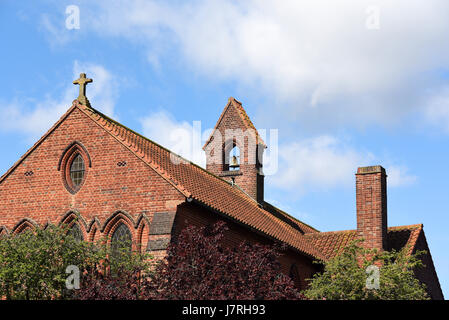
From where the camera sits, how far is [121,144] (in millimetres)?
25672

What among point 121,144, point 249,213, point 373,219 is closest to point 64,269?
point 121,144

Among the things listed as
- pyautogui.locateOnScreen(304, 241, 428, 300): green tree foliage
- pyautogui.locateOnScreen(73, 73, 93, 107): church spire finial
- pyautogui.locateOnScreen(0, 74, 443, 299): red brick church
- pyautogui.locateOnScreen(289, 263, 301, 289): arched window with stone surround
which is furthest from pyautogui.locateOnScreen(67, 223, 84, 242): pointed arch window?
pyautogui.locateOnScreen(289, 263, 301, 289): arched window with stone surround

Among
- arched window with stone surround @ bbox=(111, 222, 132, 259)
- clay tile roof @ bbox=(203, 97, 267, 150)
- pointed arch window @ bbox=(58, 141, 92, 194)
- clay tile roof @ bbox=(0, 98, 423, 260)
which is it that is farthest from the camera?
clay tile roof @ bbox=(203, 97, 267, 150)

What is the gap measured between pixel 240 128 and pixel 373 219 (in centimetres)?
897

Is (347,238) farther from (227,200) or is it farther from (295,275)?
(227,200)

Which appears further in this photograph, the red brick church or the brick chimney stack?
the brick chimney stack

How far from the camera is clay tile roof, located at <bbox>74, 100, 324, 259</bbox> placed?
83.6ft

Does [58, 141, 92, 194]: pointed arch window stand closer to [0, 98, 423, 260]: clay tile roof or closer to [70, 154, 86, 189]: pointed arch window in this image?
[70, 154, 86, 189]: pointed arch window

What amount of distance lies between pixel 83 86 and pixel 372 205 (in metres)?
14.8

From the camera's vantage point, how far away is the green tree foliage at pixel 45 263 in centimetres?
2148

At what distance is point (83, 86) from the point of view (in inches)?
1090

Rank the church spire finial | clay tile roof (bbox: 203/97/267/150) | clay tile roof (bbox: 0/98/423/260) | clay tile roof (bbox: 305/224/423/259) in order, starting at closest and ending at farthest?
clay tile roof (bbox: 0/98/423/260) < the church spire finial < clay tile roof (bbox: 305/224/423/259) < clay tile roof (bbox: 203/97/267/150)

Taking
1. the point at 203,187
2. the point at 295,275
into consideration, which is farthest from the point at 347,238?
the point at 203,187

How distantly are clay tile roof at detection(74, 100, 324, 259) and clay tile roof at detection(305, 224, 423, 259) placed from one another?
2.08 feet
